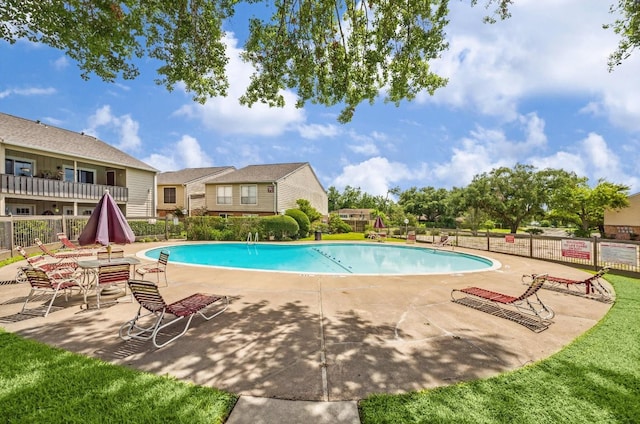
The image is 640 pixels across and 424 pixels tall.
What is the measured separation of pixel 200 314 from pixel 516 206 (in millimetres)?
48219

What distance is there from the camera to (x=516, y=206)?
4278 centimetres

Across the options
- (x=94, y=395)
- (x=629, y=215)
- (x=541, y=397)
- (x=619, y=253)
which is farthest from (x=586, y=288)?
(x=629, y=215)

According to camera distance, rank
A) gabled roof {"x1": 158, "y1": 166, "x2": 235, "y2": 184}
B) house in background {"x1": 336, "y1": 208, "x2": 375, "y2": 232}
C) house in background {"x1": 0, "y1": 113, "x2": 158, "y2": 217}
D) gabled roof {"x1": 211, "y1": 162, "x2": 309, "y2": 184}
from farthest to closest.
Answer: house in background {"x1": 336, "y1": 208, "x2": 375, "y2": 232} → gabled roof {"x1": 158, "y1": 166, "x2": 235, "y2": 184} → gabled roof {"x1": 211, "y1": 162, "x2": 309, "y2": 184} → house in background {"x1": 0, "y1": 113, "x2": 158, "y2": 217}

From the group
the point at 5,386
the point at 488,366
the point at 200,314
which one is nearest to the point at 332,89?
the point at 200,314

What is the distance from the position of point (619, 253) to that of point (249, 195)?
92.3ft

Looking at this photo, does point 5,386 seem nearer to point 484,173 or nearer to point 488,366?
point 488,366

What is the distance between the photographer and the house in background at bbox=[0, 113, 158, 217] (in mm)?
19547

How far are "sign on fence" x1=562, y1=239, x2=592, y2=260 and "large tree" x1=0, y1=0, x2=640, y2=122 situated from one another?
792cm

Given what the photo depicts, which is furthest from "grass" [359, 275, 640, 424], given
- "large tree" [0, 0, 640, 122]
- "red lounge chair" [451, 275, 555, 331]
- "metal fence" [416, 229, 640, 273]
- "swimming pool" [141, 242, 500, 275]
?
"metal fence" [416, 229, 640, 273]

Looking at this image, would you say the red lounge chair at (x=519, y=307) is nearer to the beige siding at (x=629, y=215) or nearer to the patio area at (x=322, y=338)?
the patio area at (x=322, y=338)

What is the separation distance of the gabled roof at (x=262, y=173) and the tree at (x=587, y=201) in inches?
1278

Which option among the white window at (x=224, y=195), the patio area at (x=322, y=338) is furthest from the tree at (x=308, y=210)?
the patio area at (x=322, y=338)

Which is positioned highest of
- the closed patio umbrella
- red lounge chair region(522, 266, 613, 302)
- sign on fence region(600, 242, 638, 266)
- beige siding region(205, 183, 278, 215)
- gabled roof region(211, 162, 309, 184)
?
gabled roof region(211, 162, 309, 184)

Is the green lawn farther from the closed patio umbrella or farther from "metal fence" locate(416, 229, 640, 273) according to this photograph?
"metal fence" locate(416, 229, 640, 273)
